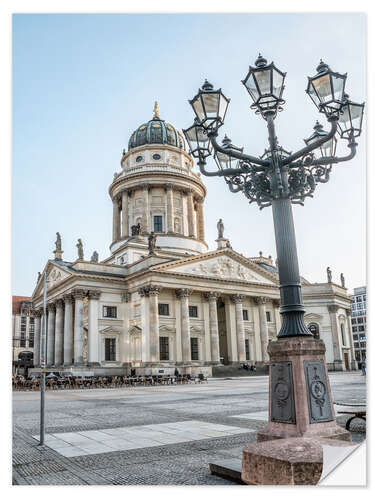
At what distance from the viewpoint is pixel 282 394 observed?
648 centimetres

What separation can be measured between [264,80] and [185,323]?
41.6m

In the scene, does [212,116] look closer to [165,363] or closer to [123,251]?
[165,363]

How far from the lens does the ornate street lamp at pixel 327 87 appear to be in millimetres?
7379

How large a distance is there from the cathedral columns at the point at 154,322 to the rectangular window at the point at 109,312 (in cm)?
513

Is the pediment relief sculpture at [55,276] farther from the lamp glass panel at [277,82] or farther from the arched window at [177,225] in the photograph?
the lamp glass panel at [277,82]

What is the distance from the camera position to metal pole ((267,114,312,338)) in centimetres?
683

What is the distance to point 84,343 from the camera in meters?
47.9

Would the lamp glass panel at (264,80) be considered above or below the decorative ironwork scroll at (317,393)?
above

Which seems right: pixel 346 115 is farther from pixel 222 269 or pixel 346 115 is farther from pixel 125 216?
pixel 125 216

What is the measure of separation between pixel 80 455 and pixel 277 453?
4557 millimetres

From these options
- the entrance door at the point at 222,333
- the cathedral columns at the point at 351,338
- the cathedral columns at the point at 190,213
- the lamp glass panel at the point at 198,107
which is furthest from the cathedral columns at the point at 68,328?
the lamp glass panel at the point at 198,107

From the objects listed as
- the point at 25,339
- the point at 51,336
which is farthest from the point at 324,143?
A: the point at 25,339

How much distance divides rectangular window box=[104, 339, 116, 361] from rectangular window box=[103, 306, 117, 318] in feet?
8.41

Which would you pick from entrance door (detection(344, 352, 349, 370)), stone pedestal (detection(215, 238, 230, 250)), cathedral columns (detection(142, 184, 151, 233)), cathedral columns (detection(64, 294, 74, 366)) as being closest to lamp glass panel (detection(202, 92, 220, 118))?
Answer: cathedral columns (detection(64, 294, 74, 366))
